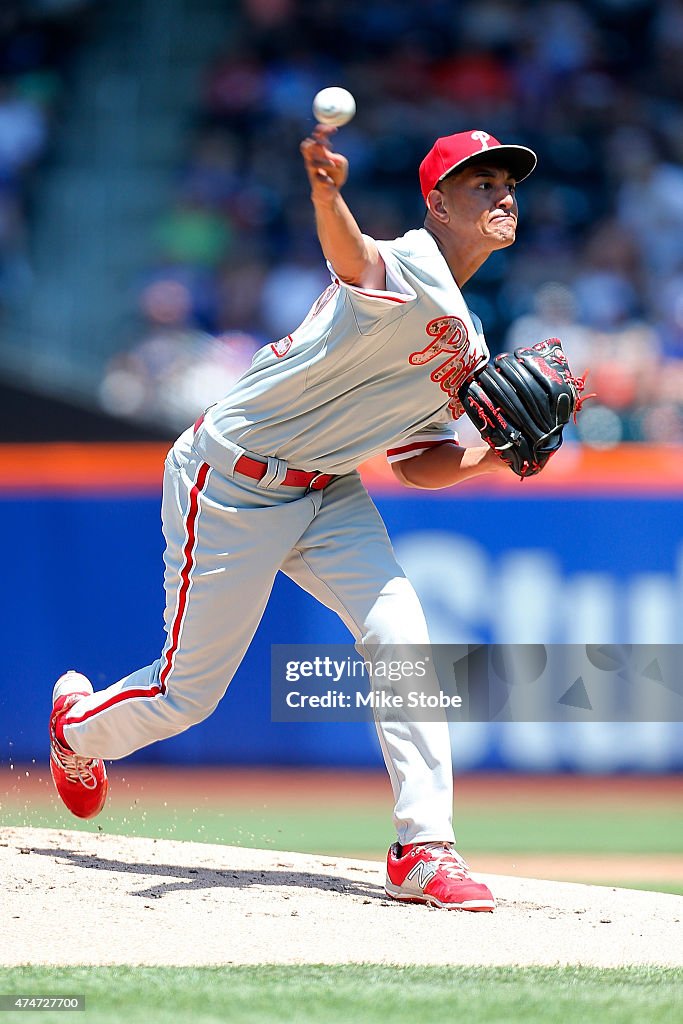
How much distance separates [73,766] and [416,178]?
17.7ft

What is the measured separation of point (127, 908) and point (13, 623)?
303 cm

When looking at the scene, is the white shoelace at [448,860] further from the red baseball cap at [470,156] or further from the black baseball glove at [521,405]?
the red baseball cap at [470,156]

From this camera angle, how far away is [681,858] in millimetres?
4750

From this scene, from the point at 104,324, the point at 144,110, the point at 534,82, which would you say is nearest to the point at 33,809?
the point at 104,324

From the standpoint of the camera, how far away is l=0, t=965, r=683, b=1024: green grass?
249 centimetres

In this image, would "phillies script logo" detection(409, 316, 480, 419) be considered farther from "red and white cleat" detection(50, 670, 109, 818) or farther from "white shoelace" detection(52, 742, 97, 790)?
"white shoelace" detection(52, 742, 97, 790)

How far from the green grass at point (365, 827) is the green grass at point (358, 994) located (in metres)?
1.94

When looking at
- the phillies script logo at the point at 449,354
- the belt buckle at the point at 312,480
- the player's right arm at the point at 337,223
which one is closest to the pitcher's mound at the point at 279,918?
the belt buckle at the point at 312,480

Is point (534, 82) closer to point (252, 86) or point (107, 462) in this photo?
point (252, 86)

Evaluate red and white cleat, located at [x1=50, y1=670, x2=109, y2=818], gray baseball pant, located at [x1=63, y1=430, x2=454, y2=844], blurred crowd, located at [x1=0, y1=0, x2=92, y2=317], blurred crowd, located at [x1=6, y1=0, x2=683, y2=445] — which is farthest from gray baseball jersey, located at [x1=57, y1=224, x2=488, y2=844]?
blurred crowd, located at [x1=0, y1=0, x2=92, y2=317]

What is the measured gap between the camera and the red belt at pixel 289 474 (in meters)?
3.56

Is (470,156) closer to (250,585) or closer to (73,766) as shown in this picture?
(250,585)

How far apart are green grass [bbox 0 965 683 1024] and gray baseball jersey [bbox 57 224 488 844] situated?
0.68m

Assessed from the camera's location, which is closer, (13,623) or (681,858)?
(681,858)
